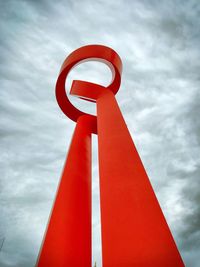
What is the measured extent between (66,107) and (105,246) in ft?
25.3

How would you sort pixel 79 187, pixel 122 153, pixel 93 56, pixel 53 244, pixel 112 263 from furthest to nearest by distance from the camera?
1. pixel 93 56
2. pixel 79 187
3. pixel 122 153
4. pixel 53 244
5. pixel 112 263

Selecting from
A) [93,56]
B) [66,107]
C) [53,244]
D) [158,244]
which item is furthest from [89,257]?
[93,56]

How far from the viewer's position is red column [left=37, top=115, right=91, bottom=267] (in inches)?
191

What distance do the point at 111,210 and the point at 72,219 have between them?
1.98 m

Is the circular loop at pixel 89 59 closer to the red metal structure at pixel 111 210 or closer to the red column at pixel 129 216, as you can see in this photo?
the red metal structure at pixel 111 210

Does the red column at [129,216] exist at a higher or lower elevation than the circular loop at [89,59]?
lower

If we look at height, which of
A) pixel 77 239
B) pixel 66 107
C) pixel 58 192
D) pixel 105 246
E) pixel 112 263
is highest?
pixel 66 107

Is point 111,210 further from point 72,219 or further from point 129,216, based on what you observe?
point 72,219

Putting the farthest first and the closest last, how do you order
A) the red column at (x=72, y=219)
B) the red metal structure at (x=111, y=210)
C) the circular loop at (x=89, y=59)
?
1. the circular loop at (x=89, y=59)
2. the red column at (x=72, y=219)
3. the red metal structure at (x=111, y=210)

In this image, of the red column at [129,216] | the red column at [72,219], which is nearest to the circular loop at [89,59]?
the red column at [72,219]

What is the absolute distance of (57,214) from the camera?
5.56 meters

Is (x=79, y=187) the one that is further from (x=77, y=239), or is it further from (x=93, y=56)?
(x=93, y=56)

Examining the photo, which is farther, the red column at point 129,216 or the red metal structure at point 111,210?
the red metal structure at point 111,210

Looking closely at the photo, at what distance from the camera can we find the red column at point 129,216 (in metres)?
3.52
